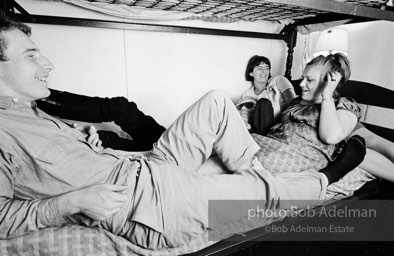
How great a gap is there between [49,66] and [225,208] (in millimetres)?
809

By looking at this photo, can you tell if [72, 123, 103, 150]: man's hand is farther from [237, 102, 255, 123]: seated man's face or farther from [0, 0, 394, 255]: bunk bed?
[237, 102, 255, 123]: seated man's face

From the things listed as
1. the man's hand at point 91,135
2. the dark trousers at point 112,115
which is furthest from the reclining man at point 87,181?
the dark trousers at point 112,115

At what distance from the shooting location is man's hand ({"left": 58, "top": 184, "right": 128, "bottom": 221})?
2.47ft

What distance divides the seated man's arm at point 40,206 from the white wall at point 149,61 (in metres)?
1.25

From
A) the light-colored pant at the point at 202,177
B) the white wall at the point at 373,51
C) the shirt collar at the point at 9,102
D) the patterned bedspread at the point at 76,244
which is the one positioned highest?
the white wall at the point at 373,51

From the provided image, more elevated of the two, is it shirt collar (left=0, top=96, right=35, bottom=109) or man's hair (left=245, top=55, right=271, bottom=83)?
man's hair (left=245, top=55, right=271, bottom=83)

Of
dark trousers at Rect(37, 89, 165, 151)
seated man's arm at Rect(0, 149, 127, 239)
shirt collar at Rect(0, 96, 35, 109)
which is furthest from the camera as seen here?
dark trousers at Rect(37, 89, 165, 151)

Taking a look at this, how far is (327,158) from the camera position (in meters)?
1.25

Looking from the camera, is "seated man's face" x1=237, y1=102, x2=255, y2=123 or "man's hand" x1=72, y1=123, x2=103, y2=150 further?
"seated man's face" x1=237, y1=102, x2=255, y2=123

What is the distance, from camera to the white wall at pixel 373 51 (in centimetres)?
184

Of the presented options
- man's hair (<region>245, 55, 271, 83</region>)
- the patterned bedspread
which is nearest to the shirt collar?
the patterned bedspread

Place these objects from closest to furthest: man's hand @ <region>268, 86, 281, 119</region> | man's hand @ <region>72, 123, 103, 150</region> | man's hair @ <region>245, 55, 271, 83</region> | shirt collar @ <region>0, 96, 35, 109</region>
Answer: shirt collar @ <region>0, 96, 35, 109</region>, man's hand @ <region>72, 123, 103, 150</region>, man's hand @ <region>268, 86, 281, 119</region>, man's hair @ <region>245, 55, 271, 83</region>

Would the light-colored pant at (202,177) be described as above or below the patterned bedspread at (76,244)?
above

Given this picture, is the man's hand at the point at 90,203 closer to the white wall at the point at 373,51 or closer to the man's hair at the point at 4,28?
the man's hair at the point at 4,28
